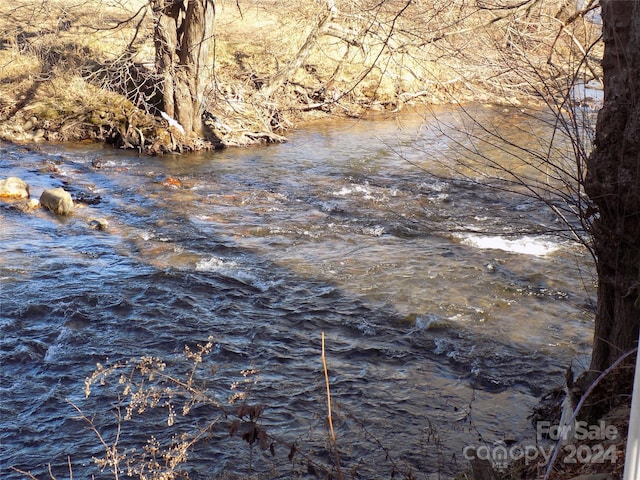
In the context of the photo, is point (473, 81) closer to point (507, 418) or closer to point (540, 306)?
point (540, 306)

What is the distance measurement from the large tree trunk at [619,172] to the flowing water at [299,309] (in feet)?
2.87

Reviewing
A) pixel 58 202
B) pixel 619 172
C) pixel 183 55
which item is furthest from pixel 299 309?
pixel 183 55

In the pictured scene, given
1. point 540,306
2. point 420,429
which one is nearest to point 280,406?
point 420,429

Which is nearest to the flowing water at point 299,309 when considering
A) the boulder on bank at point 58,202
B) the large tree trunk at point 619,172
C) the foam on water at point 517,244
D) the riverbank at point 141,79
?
the foam on water at point 517,244

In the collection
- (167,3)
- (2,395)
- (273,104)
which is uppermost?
(167,3)

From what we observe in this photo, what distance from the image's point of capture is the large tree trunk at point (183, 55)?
1429 cm

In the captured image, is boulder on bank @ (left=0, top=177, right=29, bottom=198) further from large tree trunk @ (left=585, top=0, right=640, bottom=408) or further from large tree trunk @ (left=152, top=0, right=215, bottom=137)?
large tree trunk @ (left=585, top=0, right=640, bottom=408)

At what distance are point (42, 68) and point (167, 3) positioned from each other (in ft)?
13.6

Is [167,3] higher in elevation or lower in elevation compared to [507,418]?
higher

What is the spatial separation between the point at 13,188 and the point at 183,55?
5.33 m

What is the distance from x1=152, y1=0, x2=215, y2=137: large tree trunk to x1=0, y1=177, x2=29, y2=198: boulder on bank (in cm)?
449

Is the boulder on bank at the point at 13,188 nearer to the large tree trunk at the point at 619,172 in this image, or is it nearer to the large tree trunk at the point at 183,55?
the large tree trunk at the point at 183,55

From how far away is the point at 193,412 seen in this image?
18.2ft

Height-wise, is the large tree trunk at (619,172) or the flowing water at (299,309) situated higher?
the large tree trunk at (619,172)
